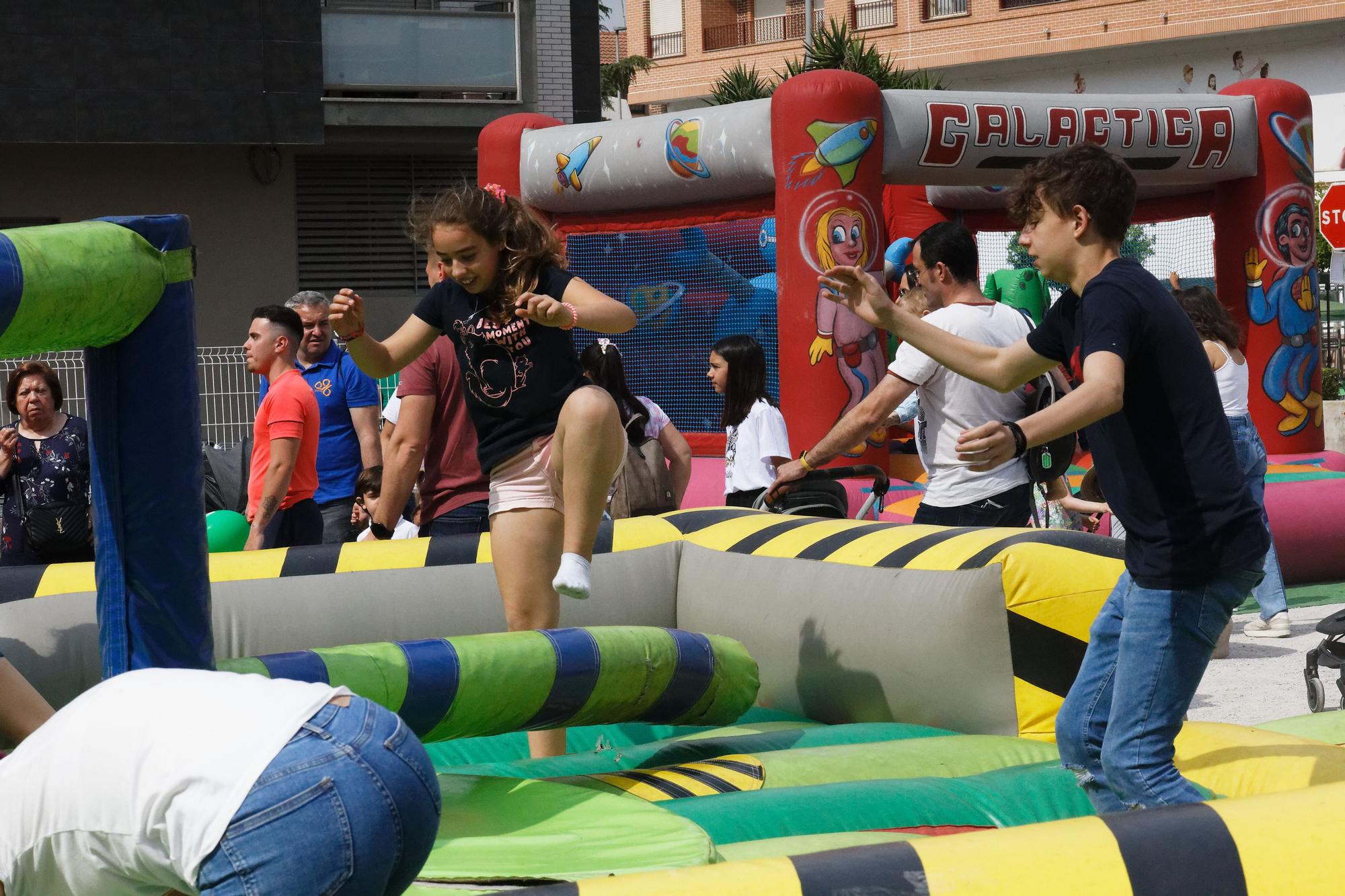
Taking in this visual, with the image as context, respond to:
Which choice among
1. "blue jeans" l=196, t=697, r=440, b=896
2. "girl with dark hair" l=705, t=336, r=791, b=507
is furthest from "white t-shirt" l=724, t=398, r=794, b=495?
"blue jeans" l=196, t=697, r=440, b=896

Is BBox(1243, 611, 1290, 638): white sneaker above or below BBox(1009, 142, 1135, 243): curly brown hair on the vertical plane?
below

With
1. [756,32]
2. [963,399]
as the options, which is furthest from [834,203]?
[756,32]

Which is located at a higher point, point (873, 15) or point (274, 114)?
point (873, 15)

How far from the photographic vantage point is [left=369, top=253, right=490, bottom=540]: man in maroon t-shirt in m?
4.84

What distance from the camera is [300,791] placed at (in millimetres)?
1577

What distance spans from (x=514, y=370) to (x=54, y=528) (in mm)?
3201

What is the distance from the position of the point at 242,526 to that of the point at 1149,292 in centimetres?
424

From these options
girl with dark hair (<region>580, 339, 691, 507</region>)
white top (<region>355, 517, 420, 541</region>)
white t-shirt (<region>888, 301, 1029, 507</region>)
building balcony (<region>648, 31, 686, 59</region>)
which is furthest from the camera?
building balcony (<region>648, 31, 686, 59</region>)

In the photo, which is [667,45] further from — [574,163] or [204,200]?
[574,163]

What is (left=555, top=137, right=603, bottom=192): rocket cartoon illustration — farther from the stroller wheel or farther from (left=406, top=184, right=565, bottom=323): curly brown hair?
(left=406, top=184, right=565, bottom=323): curly brown hair

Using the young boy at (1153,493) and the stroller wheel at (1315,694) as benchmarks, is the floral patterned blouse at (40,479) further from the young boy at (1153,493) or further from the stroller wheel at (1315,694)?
the stroller wheel at (1315,694)

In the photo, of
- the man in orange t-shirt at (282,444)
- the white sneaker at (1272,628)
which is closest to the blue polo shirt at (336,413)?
the man in orange t-shirt at (282,444)

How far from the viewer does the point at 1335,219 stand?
41.4 ft

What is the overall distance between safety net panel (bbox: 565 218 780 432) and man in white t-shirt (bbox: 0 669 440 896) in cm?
868
